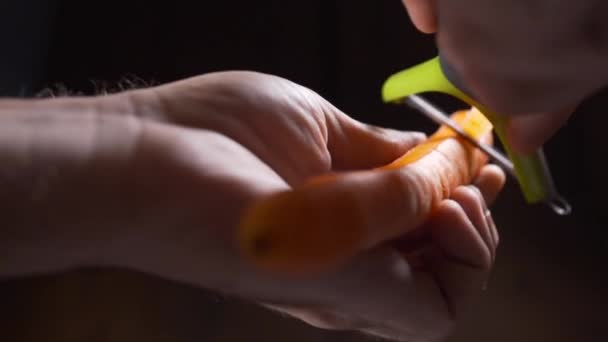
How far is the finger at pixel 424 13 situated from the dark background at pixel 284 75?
35cm

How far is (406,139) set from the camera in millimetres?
635

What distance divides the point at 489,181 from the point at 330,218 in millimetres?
353

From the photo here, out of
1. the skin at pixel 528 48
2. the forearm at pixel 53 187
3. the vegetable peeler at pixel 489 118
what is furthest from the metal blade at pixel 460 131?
the forearm at pixel 53 187

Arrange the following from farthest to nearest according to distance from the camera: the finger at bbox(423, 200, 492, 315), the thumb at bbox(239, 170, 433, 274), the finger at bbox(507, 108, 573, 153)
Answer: the finger at bbox(423, 200, 492, 315) < the finger at bbox(507, 108, 573, 153) < the thumb at bbox(239, 170, 433, 274)

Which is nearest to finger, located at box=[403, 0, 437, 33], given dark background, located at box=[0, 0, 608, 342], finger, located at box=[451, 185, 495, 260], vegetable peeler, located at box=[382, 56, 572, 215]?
vegetable peeler, located at box=[382, 56, 572, 215]

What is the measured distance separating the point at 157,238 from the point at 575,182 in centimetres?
58

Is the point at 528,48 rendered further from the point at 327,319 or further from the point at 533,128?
the point at 327,319

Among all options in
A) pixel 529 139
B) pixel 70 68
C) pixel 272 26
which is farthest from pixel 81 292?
pixel 529 139

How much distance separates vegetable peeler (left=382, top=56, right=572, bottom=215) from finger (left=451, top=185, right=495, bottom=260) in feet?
0.12

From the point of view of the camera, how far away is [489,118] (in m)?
0.52

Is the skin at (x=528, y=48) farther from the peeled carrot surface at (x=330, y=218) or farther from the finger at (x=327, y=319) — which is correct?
the finger at (x=327, y=319)

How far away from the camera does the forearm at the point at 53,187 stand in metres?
0.32

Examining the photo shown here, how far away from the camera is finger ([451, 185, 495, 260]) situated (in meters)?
0.54

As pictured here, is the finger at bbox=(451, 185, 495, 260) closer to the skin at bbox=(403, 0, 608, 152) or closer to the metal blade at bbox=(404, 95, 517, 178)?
the metal blade at bbox=(404, 95, 517, 178)
